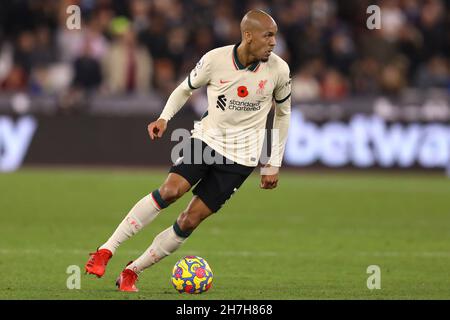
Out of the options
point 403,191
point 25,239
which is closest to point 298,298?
point 25,239

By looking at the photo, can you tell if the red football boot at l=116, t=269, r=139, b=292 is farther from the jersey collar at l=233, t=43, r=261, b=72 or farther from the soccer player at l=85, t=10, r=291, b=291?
the jersey collar at l=233, t=43, r=261, b=72

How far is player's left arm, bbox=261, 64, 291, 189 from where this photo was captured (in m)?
8.62

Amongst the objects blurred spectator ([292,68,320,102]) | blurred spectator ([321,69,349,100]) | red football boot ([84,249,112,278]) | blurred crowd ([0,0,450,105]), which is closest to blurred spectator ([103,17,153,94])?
blurred crowd ([0,0,450,105])

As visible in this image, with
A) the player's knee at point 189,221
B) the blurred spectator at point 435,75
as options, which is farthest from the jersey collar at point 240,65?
the blurred spectator at point 435,75

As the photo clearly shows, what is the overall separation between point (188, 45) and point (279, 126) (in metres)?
12.3

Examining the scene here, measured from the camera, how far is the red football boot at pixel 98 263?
8.10m

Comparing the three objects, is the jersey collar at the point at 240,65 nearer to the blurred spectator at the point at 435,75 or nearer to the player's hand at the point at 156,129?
the player's hand at the point at 156,129

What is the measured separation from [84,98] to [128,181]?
2.07m

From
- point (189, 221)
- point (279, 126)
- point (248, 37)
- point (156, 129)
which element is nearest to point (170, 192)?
point (189, 221)

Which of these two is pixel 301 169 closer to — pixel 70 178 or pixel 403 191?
pixel 403 191

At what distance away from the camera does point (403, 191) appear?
17.0 m

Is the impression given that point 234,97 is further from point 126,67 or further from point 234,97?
point 126,67

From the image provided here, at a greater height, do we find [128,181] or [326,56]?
[326,56]
